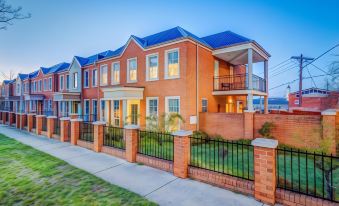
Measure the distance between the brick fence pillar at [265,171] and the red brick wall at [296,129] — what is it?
22.6ft

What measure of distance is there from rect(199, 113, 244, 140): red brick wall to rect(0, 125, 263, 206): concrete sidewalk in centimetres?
709

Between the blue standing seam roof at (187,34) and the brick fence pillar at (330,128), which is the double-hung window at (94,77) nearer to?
the blue standing seam roof at (187,34)

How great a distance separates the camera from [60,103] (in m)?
24.2

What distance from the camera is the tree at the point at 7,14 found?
22.3ft

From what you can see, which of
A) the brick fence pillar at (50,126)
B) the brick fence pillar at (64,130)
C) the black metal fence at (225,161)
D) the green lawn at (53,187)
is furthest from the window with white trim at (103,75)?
the green lawn at (53,187)

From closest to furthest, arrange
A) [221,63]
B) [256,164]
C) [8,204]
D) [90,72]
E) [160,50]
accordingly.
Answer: [8,204] < [256,164] < [160,50] < [221,63] < [90,72]

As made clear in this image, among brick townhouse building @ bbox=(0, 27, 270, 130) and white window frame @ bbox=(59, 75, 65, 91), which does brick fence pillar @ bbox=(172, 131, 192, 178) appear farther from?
white window frame @ bbox=(59, 75, 65, 91)

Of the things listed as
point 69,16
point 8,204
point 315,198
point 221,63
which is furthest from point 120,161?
point 69,16

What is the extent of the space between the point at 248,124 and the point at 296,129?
94.1 inches

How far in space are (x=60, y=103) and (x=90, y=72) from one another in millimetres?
8596

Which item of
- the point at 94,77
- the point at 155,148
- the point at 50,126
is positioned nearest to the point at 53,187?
the point at 155,148

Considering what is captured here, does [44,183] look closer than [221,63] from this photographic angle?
Yes

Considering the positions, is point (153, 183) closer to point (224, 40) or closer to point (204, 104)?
point (204, 104)

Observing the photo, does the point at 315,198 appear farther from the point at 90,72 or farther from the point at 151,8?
the point at 151,8
